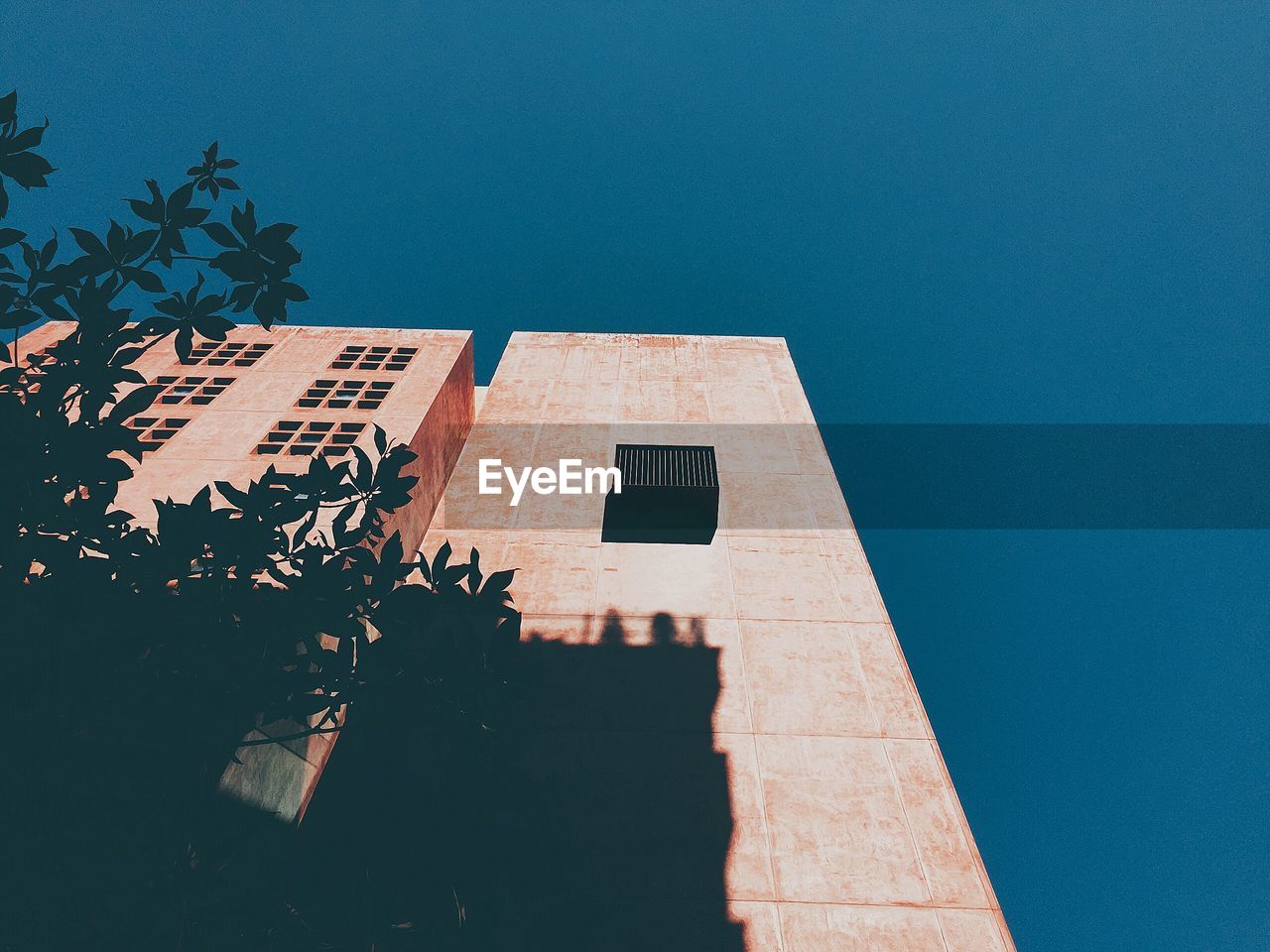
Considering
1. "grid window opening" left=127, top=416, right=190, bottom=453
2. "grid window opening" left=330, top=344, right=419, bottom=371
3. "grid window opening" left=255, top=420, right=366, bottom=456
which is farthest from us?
"grid window opening" left=330, top=344, right=419, bottom=371

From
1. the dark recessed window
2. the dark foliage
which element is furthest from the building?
the dark foliage

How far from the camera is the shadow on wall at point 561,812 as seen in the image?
4.29 m

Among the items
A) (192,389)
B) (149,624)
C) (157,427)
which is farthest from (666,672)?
(192,389)

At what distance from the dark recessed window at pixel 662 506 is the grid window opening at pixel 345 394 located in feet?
21.4

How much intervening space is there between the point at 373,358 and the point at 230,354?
4226 mm

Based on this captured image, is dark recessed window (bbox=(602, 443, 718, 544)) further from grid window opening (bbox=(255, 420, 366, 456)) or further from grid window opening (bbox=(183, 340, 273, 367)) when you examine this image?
grid window opening (bbox=(183, 340, 273, 367))

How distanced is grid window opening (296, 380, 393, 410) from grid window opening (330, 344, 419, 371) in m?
0.98

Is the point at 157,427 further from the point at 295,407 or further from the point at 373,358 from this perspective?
the point at 373,358

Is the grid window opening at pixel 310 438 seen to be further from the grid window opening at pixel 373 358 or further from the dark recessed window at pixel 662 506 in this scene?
the dark recessed window at pixel 662 506

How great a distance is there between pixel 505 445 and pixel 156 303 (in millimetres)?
14293

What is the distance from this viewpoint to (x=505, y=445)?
17922 mm

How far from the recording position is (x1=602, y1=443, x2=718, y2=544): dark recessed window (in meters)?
15.5

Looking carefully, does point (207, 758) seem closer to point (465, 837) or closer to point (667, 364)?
point (465, 837)

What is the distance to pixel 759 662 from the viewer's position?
12578mm
